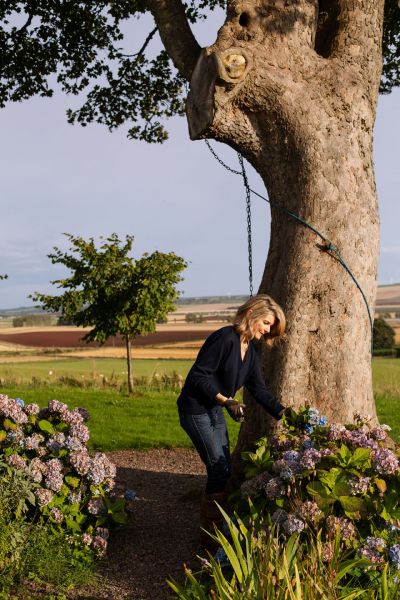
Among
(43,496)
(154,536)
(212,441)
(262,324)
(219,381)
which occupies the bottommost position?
(154,536)

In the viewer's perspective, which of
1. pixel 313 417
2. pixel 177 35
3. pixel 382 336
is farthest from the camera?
pixel 382 336

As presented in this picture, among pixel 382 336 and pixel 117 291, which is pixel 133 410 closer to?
pixel 117 291

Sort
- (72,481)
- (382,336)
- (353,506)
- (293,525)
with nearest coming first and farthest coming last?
1. (293,525)
2. (353,506)
3. (72,481)
4. (382,336)

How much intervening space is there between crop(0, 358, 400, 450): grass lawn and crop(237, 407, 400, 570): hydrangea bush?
622 centimetres

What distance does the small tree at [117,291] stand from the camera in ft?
60.3

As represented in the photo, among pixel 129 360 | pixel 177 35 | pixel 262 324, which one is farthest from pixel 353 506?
pixel 129 360

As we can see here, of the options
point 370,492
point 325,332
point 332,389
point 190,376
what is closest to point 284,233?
point 325,332

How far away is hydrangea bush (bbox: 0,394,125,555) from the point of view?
6145 millimetres

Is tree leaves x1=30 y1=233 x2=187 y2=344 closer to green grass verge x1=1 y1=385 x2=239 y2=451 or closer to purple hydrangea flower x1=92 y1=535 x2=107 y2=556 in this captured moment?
green grass verge x1=1 y1=385 x2=239 y2=451

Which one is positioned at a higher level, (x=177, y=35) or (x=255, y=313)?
(x=177, y=35)

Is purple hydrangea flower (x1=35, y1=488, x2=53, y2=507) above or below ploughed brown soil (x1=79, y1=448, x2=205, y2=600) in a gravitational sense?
above

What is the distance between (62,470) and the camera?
6375mm

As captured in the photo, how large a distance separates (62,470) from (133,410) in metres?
8.51

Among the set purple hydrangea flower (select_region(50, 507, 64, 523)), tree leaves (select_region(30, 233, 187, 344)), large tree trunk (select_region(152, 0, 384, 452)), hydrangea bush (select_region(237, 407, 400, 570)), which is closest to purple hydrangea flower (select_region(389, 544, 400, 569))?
hydrangea bush (select_region(237, 407, 400, 570))
